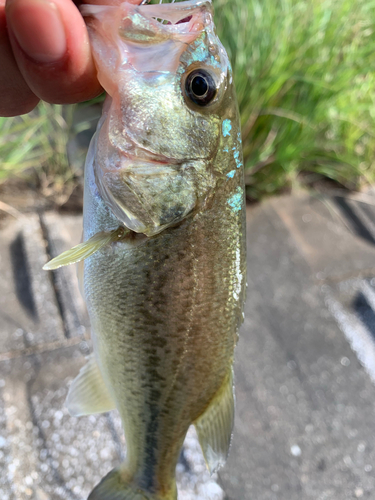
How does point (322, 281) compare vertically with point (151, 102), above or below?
below

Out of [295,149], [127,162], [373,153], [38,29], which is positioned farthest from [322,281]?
[38,29]

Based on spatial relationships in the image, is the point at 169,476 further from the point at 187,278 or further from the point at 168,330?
the point at 187,278

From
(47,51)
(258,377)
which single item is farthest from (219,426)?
(258,377)

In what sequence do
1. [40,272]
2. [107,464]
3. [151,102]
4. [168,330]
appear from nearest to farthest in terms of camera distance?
[151,102] < [168,330] < [107,464] < [40,272]

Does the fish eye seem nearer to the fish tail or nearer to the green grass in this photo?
the fish tail

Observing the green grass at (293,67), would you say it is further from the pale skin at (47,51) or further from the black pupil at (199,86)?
the pale skin at (47,51)

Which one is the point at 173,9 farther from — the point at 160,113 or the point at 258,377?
the point at 258,377

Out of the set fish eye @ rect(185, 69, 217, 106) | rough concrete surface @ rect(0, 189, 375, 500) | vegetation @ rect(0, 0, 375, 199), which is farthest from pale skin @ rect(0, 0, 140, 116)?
vegetation @ rect(0, 0, 375, 199)
